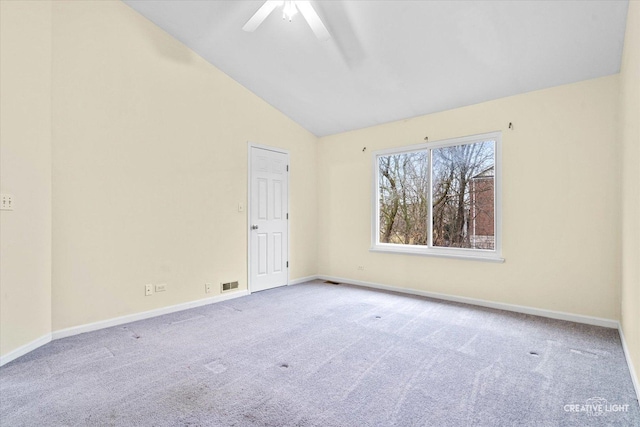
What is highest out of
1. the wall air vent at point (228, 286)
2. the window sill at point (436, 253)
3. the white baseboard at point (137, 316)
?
the window sill at point (436, 253)

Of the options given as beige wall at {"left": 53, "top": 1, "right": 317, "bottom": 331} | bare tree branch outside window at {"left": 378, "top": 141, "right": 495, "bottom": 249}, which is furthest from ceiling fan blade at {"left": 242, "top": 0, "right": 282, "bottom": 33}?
bare tree branch outside window at {"left": 378, "top": 141, "right": 495, "bottom": 249}

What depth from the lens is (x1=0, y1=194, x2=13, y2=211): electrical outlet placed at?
2389 mm

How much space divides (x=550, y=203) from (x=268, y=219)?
3615mm

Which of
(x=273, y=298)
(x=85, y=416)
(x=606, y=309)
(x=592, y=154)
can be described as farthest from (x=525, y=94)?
(x=85, y=416)

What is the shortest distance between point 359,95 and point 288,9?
1728 mm

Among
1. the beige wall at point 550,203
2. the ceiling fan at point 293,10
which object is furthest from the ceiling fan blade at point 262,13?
the beige wall at point 550,203

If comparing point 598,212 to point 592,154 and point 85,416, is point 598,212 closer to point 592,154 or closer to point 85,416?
point 592,154

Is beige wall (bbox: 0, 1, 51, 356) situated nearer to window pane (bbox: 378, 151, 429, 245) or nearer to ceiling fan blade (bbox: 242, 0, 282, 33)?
ceiling fan blade (bbox: 242, 0, 282, 33)

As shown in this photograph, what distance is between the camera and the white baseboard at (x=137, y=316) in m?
2.91

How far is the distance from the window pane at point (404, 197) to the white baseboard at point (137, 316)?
246 cm

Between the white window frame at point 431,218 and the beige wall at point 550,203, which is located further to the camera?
the white window frame at point 431,218

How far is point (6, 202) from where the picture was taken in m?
2.42

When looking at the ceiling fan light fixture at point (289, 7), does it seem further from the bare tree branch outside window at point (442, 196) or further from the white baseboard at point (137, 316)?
the white baseboard at point (137, 316)

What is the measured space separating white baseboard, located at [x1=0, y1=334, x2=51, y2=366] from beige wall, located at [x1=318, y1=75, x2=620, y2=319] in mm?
4121
